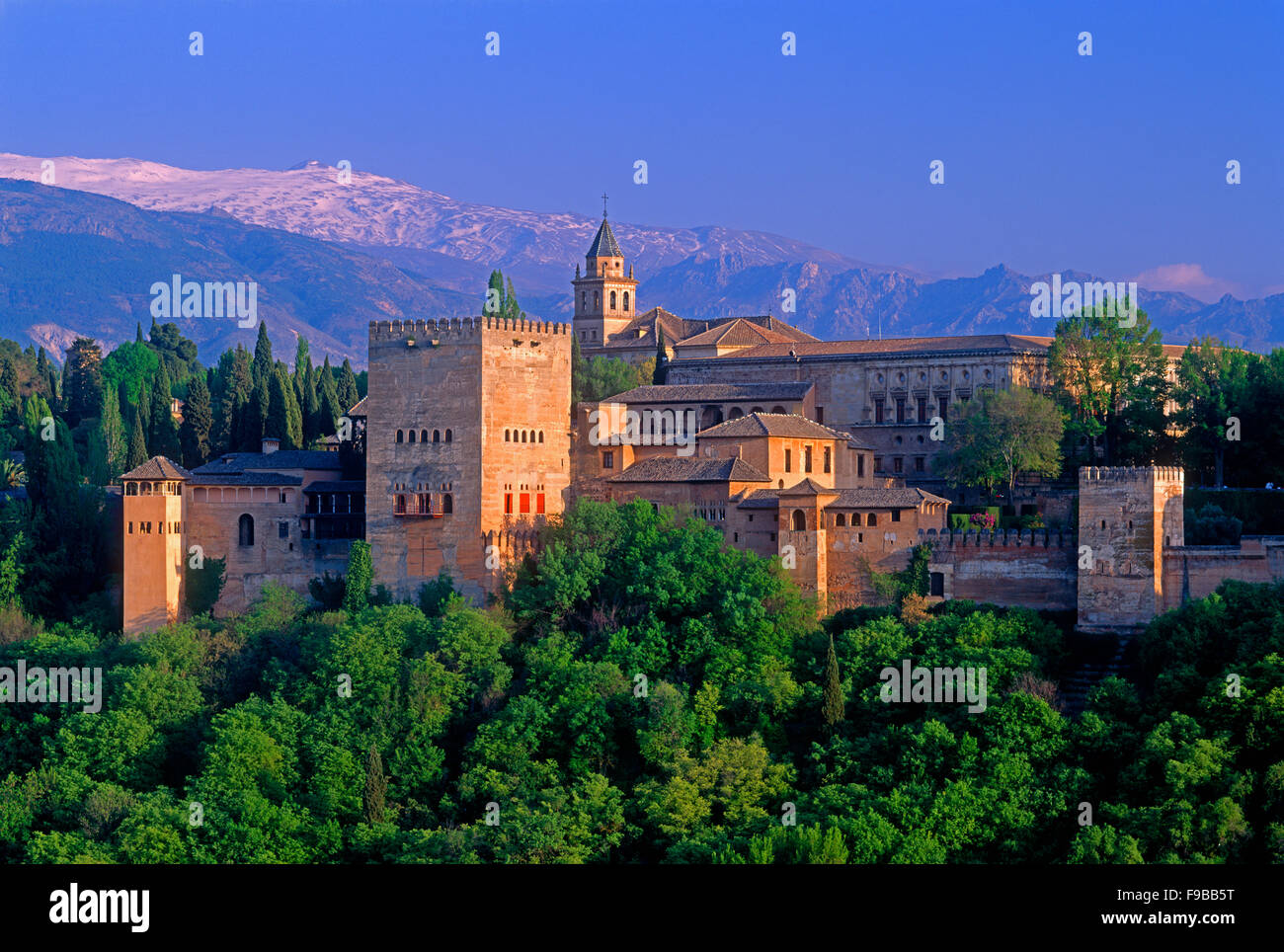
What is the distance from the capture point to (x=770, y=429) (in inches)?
1908

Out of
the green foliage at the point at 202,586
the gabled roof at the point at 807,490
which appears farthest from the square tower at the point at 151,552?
the gabled roof at the point at 807,490

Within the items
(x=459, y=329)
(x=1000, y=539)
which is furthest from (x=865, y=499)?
(x=459, y=329)

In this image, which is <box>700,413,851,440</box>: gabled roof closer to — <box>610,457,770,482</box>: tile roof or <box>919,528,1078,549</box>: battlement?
<box>610,457,770,482</box>: tile roof

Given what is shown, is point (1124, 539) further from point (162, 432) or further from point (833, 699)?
point (162, 432)

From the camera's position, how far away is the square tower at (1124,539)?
135ft

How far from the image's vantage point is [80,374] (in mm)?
79812

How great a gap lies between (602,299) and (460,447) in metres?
34.6

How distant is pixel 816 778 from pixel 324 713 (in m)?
11.2

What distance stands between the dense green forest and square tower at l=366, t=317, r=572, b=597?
1.10 m

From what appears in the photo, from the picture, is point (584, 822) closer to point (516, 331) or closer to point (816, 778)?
point (816, 778)

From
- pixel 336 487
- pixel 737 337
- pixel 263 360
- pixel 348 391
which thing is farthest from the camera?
pixel 263 360
